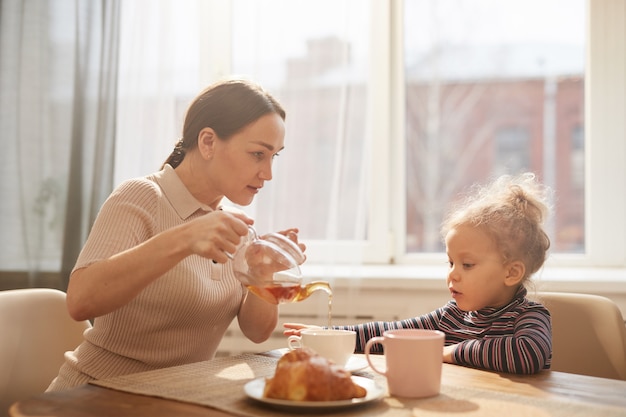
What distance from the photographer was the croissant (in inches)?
40.4

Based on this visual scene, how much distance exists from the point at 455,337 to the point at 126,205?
2.64 feet

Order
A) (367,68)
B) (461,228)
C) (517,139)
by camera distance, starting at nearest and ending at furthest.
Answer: (461,228) < (367,68) < (517,139)

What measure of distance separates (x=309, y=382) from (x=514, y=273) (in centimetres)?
80

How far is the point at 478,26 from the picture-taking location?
2.81 meters

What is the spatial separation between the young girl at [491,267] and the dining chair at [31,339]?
628 millimetres

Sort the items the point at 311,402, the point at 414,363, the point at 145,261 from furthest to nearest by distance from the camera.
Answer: the point at 145,261 → the point at 414,363 → the point at 311,402

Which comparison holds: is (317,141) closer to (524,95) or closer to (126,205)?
(524,95)

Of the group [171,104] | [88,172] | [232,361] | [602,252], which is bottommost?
[232,361]

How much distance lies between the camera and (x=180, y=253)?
135 cm

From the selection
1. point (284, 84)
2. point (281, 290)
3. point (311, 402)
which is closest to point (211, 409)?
point (311, 402)

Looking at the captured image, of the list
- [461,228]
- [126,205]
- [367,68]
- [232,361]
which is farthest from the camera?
[367,68]

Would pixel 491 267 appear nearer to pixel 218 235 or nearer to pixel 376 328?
pixel 376 328

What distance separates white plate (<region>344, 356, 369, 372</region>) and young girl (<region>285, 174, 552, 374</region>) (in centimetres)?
21

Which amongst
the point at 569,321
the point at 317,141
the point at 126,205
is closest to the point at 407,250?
the point at 317,141
